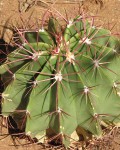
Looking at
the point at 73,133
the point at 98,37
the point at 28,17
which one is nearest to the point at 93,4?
the point at 28,17

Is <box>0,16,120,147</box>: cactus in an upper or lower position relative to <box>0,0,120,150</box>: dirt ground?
lower

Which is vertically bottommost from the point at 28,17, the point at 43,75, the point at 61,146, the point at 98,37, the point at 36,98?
the point at 61,146

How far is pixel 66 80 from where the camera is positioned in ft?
6.60

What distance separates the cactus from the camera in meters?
2.02

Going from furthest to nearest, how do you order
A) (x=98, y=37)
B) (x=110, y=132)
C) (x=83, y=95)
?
(x=110, y=132) < (x=98, y=37) < (x=83, y=95)

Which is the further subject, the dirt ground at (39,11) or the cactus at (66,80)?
the dirt ground at (39,11)

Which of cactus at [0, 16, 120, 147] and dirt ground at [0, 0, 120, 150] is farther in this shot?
dirt ground at [0, 0, 120, 150]

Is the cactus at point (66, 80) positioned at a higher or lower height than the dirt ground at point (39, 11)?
lower

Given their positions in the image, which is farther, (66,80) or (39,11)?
(39,11)

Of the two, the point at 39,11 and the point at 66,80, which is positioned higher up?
the point at 39,11

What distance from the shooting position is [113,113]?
7.27ft

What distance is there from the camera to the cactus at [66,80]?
2.02 metres

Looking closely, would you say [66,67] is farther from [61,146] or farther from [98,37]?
[61,146]

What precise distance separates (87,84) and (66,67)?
0.49 feet
